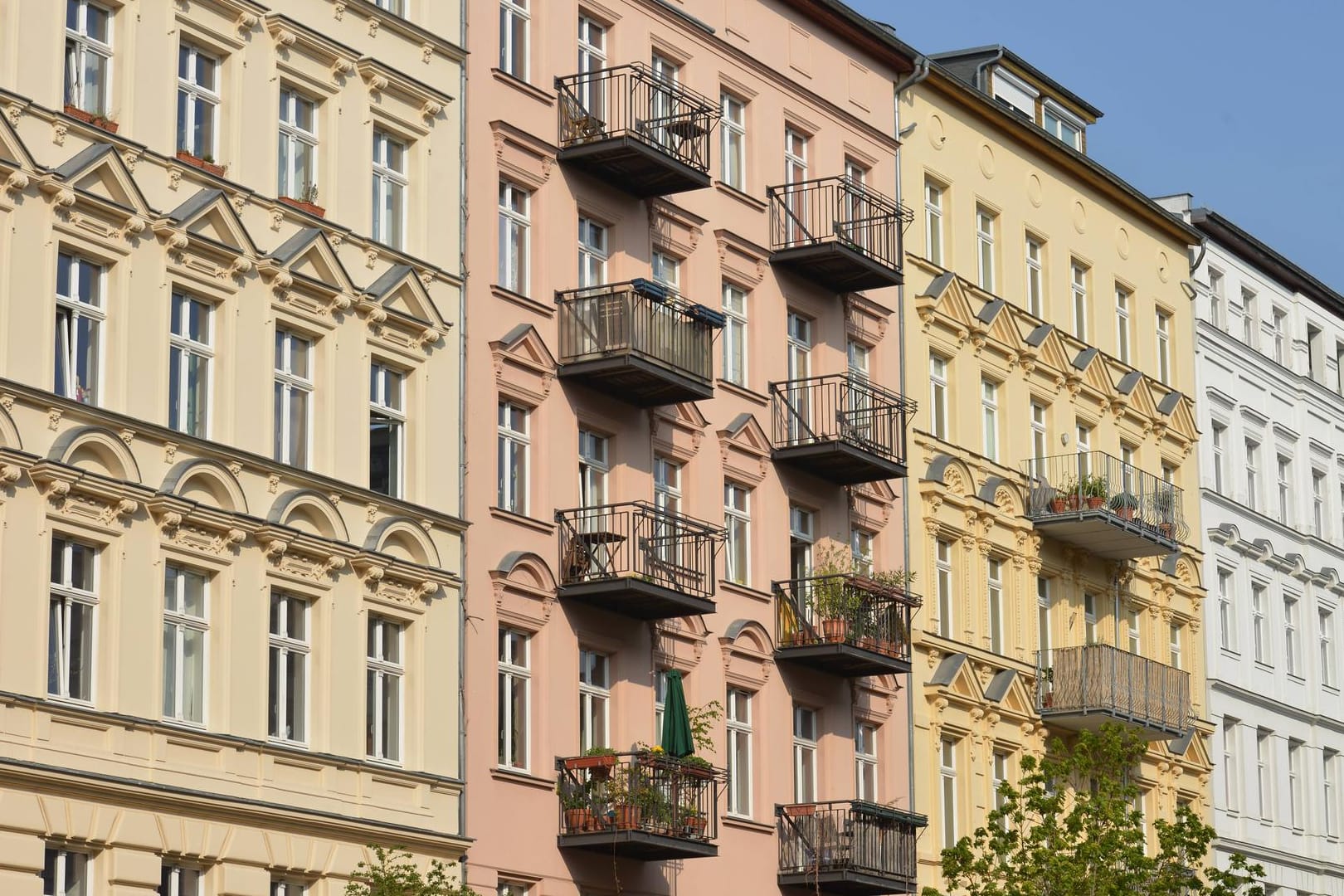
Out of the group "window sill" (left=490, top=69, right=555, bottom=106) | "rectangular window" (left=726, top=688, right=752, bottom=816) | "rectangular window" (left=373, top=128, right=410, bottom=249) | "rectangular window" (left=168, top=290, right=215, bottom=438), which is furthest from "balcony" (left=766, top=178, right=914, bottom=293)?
"rectangular window" (left=168, top=290, right=215, bottom=438)

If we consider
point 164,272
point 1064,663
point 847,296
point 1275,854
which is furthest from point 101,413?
point 1275,854

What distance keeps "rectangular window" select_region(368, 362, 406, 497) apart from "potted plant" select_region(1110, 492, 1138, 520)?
19838mm

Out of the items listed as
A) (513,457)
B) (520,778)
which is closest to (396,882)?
(520,778)

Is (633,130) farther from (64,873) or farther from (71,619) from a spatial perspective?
(64,873)

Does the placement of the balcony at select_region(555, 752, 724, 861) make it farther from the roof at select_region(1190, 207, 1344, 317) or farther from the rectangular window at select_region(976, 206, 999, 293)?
the roof at select_region(1190, 207, 1344, 317)

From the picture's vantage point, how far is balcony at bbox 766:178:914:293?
144 feet

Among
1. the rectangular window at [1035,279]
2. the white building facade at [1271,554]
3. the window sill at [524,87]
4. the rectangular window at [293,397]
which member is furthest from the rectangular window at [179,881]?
the white building facade at [1271,554]

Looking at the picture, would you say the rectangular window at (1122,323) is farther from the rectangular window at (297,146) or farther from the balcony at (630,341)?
the rectangular window at (297,146)

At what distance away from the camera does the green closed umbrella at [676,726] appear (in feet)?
122

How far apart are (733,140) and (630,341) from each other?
7180mm

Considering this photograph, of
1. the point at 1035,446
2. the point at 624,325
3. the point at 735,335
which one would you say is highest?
the point at 1035,446

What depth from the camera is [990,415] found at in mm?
50812

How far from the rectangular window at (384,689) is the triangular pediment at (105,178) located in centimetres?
631

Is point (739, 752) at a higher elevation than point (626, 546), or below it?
below
